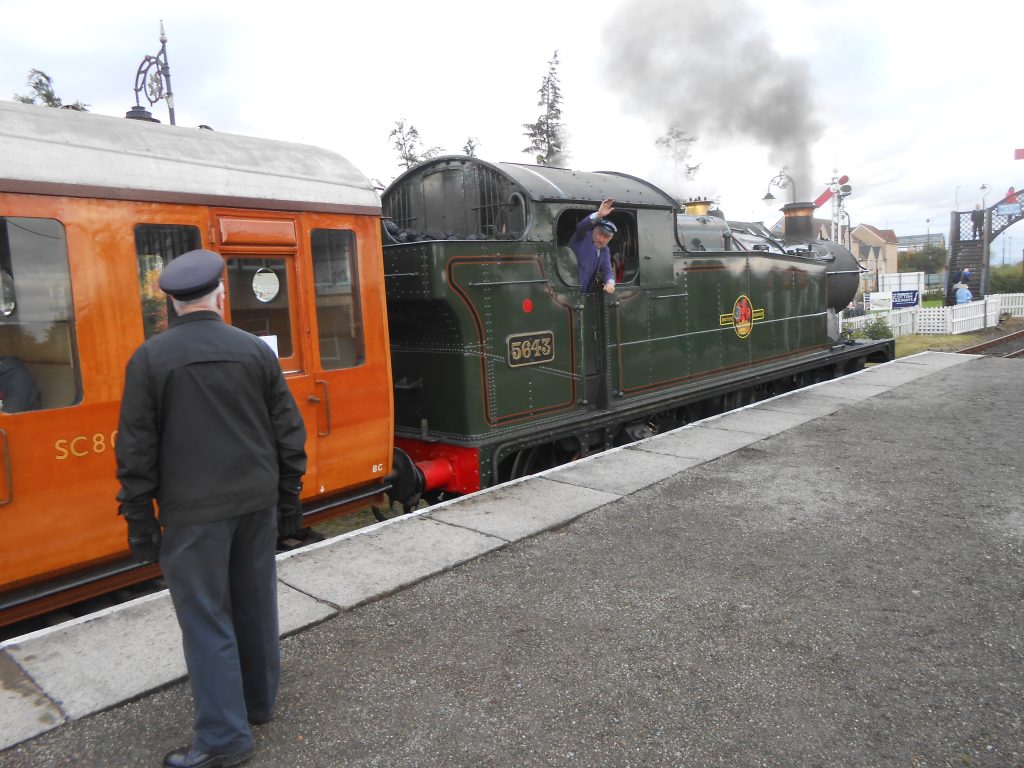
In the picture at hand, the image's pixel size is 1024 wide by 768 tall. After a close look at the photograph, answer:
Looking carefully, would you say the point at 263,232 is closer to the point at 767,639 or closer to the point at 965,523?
the point at 767,639

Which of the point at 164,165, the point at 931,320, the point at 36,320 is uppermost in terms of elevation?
the point at 164,165

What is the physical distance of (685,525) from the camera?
191 inches

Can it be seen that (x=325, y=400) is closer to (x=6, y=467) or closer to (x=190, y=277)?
(x=6, y=467)

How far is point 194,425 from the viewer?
2.42 m

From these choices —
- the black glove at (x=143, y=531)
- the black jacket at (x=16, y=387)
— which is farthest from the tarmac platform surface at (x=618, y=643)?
the black jacket at (x=16, y=387)

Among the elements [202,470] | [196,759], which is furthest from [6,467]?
[196,759]

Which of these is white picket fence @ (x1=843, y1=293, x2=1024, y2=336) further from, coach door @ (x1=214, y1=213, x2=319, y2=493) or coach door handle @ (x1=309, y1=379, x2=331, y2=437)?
coach door @ (x1=214, y1=213, x2=319, y2=493)

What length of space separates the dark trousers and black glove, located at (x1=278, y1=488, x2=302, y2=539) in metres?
0.07

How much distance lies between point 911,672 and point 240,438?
9.35 ft

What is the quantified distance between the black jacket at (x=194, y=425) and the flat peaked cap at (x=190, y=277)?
0.08 m

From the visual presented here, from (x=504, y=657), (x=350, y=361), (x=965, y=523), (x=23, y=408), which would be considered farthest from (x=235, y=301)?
(x=965, y=523)

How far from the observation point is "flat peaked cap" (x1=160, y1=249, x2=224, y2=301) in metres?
2.43

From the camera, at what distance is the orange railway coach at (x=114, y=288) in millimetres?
3293

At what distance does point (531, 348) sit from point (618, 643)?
311 cm
